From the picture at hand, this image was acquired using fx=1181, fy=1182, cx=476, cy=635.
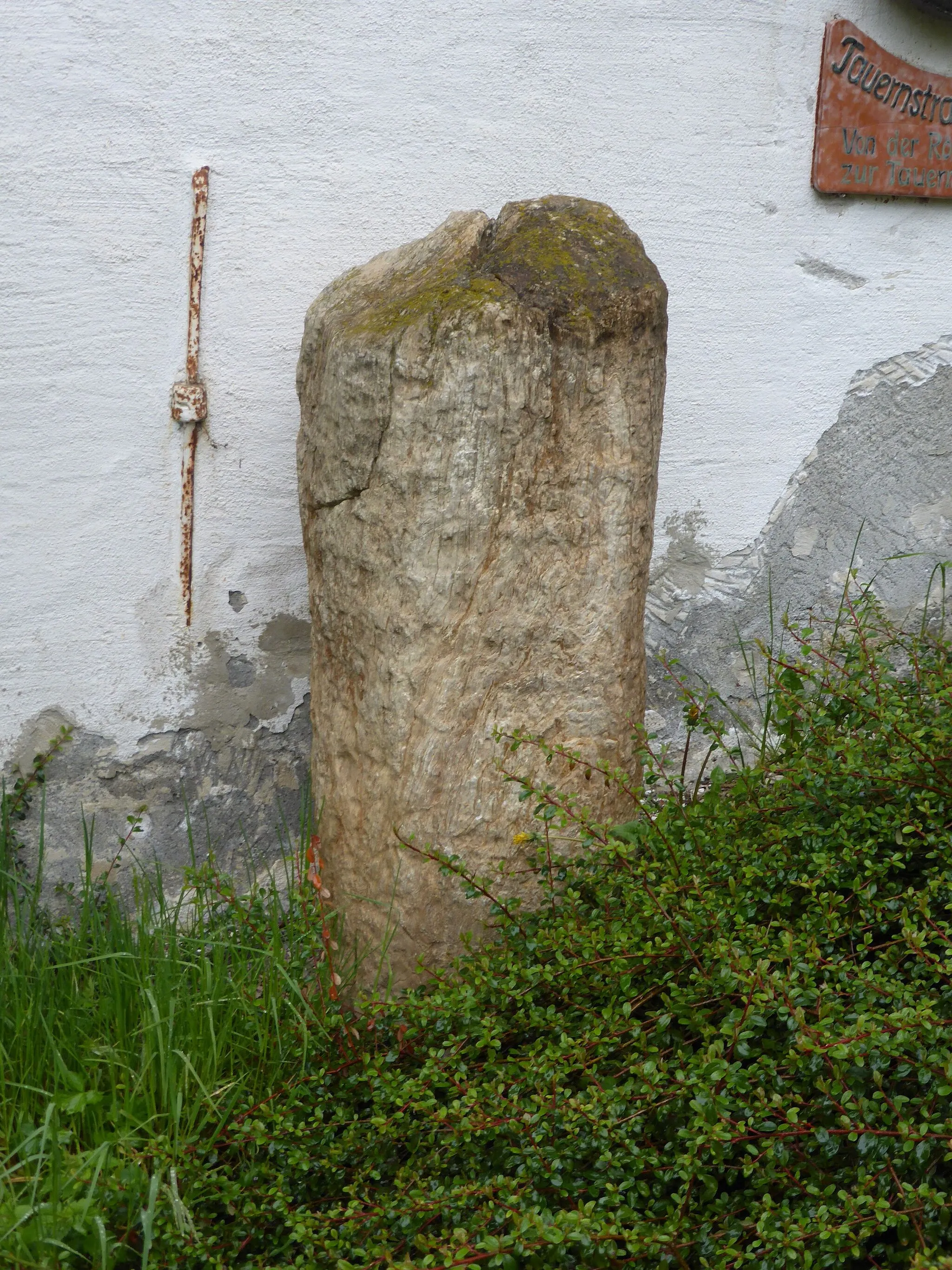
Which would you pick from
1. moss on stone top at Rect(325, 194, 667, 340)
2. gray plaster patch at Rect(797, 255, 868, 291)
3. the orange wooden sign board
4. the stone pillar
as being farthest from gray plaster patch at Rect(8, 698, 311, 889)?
the orange wooden sign board

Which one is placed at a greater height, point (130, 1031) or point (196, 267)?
point (196, 267)

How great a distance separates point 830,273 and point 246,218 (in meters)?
1.57

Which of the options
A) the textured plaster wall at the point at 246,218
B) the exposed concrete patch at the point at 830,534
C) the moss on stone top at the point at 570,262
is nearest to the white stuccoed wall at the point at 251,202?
the textured plaster wall at the point at 246,218

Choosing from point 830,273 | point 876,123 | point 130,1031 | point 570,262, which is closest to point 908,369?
point 830,273

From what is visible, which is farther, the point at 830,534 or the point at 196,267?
the point at 830,534

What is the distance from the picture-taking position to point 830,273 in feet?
10.5

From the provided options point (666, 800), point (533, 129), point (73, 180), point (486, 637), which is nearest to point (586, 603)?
point (486, 637)

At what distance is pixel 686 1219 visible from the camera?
164 centimetres

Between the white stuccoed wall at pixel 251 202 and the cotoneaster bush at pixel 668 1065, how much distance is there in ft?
3.39

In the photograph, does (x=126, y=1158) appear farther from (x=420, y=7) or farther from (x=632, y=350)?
(x=420, y=7)

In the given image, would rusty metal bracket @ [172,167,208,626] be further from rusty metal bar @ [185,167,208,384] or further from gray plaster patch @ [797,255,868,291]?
gray plaster patch @ [797,255,868,291]

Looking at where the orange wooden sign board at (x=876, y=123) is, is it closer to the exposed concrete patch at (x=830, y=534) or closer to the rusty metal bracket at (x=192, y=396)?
the exposed concrete patch at (x=830, y=534)

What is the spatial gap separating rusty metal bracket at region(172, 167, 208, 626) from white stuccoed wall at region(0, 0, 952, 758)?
2cm

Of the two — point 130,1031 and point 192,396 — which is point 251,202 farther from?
point 130,1031
